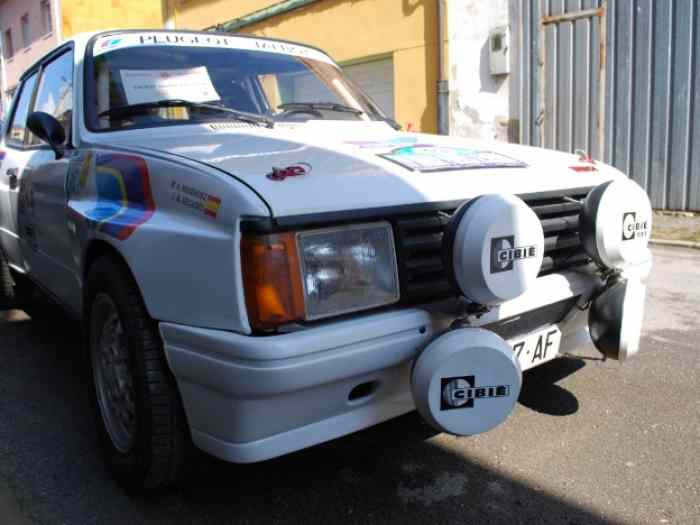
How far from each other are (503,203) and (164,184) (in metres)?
1.09

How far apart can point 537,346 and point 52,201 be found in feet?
7.68

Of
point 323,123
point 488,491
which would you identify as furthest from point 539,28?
point 488,491

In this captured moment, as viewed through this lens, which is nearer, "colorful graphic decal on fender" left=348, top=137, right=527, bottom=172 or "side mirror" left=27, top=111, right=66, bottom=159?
"colorful graphic decal on fender" left=348, top=137, right=527, bottom=172

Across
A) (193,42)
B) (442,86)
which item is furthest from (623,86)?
(193,42)

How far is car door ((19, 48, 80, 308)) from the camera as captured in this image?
3.05 meters

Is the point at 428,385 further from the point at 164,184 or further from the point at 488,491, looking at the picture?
the point at 164,184

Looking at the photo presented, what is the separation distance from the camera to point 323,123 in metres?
3.29

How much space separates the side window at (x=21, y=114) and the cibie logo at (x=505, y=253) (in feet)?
11.2

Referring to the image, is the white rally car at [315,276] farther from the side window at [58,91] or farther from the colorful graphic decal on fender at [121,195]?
the side window at [58,91]

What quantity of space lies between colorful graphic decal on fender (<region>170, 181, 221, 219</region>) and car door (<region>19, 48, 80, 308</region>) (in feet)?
3.24

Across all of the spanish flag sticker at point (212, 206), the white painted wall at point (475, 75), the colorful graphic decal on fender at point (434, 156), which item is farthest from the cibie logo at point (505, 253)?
the white painted wall at point (475, 75)

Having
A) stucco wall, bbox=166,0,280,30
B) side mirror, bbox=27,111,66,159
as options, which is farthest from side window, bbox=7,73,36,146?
stucco wall, bbox=166,0,280,30

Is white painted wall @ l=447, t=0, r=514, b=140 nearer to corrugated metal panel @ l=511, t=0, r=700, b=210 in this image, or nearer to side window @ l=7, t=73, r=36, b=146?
corrugated metal panel @ l=511, t=0, r=700, b=210

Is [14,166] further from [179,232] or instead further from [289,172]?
[289,172]
